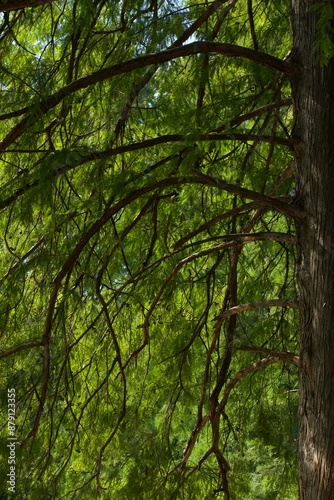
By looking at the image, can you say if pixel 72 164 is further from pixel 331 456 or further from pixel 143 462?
pixel 143 462

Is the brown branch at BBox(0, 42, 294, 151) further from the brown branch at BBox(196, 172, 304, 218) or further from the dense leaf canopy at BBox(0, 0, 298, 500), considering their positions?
the brown branch at BBox(196, 172, 304, 218)

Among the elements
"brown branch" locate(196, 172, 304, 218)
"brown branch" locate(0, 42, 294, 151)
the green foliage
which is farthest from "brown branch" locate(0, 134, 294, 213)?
the green foliage

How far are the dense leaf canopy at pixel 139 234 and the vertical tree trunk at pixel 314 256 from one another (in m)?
0.08

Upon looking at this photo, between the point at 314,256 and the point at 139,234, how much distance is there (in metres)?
1.22

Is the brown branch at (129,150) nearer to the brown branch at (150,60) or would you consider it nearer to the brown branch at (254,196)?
the brown branch at (254,196)

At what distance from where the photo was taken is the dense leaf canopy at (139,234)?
8.59 ft

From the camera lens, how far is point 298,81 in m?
2.53

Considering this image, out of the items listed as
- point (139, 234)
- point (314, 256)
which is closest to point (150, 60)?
point (314, 256)

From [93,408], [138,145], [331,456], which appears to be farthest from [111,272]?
[331,456]

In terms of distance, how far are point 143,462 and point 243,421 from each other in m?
0.63

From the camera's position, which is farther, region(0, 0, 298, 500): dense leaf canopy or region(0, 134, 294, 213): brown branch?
region(0, 0, 298, 500): dense leaf canopy

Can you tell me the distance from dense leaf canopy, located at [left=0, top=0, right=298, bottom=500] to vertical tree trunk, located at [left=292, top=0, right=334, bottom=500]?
8cm

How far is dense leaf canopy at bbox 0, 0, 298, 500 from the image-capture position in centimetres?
262

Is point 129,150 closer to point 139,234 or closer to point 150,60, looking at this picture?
point 150,60
